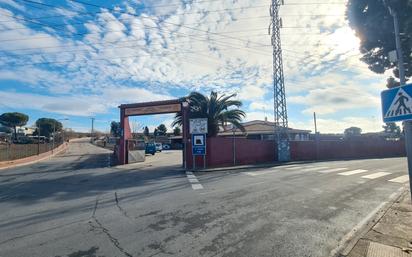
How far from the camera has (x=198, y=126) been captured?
18.3m

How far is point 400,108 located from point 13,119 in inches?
3662

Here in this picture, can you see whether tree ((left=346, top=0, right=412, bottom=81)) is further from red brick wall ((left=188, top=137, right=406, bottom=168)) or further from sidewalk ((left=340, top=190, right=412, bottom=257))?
red brick wall ((left=188, top=137, right=406, bottom=168))

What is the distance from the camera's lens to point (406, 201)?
7770mm

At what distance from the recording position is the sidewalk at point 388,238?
4.15 m

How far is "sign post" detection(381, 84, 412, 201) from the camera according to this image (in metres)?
4.23

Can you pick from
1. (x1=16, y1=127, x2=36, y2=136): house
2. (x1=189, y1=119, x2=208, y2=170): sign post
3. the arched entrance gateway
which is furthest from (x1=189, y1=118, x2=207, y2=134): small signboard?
(x1=16, y1=127, x2=36, y2=136): house

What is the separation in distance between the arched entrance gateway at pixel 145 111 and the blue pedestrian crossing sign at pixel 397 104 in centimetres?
1658

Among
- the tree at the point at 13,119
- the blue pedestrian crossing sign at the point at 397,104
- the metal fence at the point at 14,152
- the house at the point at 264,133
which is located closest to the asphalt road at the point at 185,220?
the blue pedestrian crossing sign at the point at 397,104

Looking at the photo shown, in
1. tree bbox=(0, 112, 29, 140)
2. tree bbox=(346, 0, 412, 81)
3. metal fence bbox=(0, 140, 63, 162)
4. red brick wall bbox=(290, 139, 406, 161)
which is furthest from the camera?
tree bbox=(0, 112, 29, 140)

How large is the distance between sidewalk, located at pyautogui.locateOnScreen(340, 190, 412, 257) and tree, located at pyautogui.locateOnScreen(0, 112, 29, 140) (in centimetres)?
9075

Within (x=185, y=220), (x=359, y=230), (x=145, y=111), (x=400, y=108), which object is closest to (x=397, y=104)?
(x=400, y=108)

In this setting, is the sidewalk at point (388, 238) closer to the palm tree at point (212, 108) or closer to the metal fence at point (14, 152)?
the palm tree at point (212, 108)

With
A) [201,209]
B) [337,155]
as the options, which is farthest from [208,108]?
[337,155]

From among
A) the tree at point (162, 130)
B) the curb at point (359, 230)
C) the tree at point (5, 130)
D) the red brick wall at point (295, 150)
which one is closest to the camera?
the curb at point (359, 230)
